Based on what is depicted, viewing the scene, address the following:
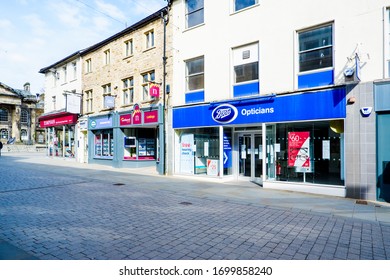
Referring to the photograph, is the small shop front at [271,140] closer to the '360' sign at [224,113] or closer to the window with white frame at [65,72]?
the '360' sign at [224,113]

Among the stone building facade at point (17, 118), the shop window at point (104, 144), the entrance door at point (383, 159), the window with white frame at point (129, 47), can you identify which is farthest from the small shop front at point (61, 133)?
the stone building facade at point (17, 118)

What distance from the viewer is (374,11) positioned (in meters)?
8.43

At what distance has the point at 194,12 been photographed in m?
13.6

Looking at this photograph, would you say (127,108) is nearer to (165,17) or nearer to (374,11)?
(165,17)

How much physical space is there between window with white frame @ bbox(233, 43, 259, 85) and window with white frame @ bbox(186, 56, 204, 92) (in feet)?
6.43

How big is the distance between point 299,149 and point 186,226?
619 cm

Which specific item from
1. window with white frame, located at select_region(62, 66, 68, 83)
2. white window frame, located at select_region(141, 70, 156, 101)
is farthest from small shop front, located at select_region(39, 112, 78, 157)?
white window frame, located at select_region(141, 70, 156, 101)

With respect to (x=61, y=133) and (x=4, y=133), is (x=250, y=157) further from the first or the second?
(x=4, y=133)

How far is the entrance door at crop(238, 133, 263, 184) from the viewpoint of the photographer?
39.4 feet

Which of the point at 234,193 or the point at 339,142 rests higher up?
the point at 339,142

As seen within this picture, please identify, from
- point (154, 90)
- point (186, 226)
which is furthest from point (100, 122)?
point (186, 226)

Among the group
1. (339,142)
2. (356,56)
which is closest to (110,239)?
(339,142)

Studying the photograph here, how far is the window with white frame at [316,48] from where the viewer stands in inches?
372

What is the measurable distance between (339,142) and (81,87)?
19.7m
